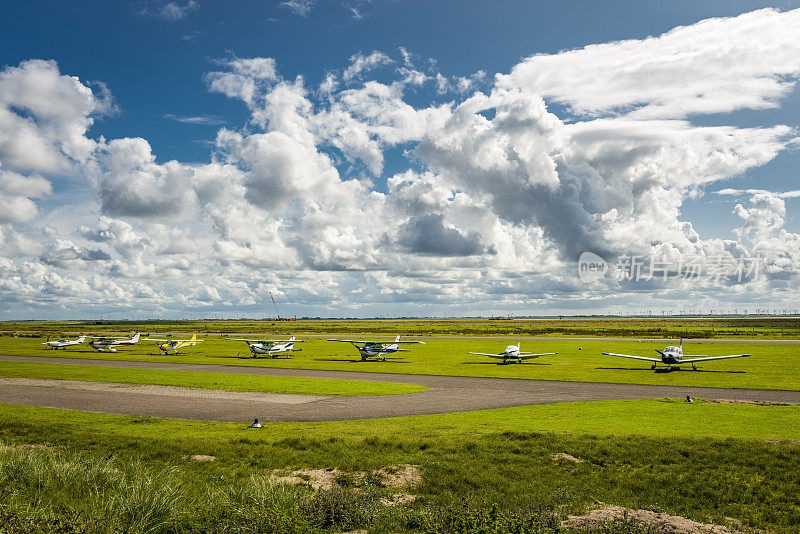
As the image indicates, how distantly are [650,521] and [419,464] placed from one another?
6.92 meters

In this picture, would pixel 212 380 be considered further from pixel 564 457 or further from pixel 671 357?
pixel 671 357

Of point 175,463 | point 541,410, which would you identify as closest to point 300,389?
point 541,410

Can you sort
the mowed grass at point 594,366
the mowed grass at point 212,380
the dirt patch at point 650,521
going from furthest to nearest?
the mowed grass at point 594,366
the mowed grass at point 212,380
the dirt patch at point 650,521

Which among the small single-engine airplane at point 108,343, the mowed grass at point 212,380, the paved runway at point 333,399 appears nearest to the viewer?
the paved runway at point 333,399

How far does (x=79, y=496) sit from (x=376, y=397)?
22.0 m

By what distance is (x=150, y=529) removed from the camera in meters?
8.66

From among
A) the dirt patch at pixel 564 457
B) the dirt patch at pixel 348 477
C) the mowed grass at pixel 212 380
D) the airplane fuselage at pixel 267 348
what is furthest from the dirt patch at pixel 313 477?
the airplane fuselage at pixel 267 348

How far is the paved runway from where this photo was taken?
1035 inches

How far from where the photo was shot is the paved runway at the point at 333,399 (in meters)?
26.3

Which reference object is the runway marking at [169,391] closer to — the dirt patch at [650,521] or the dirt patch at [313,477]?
the dirt patch at [313,477]

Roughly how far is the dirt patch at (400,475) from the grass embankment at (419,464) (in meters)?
0.29

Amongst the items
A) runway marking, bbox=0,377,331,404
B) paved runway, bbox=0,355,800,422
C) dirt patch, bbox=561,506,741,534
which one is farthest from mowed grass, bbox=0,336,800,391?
dirt patch, bbox=561,506,741,534

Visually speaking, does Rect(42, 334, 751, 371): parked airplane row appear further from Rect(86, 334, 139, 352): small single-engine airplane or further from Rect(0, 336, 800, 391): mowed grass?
Rect(0, 336, 800, 391): mowed grass

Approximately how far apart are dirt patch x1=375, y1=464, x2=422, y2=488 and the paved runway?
10.3 m
